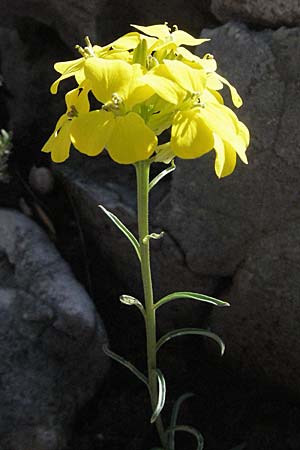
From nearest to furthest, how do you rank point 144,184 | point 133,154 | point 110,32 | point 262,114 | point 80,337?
point 133,154
point 144,184
point 262,114
point 80,337
point 110,32

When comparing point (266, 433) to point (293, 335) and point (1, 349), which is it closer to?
point (293, 335)

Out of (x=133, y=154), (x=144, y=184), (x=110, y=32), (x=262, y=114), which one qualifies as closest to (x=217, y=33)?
(x=262, y=114)

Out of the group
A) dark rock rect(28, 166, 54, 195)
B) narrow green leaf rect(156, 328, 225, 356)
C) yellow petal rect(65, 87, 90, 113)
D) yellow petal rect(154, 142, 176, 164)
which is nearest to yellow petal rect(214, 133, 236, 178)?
yellow petal rect(154, 142, 176, 164)

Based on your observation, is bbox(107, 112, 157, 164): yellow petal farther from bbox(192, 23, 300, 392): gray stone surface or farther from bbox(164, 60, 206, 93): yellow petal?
bbox(192, 23, 300, 392): gray stone surface

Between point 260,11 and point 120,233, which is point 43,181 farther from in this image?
point 260,11

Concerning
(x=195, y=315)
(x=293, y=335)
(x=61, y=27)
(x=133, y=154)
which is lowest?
(x=195, y=315)

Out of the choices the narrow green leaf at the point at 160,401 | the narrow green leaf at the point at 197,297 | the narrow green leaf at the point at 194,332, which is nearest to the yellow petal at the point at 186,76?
the narrow green leaf at the point at 197,297
